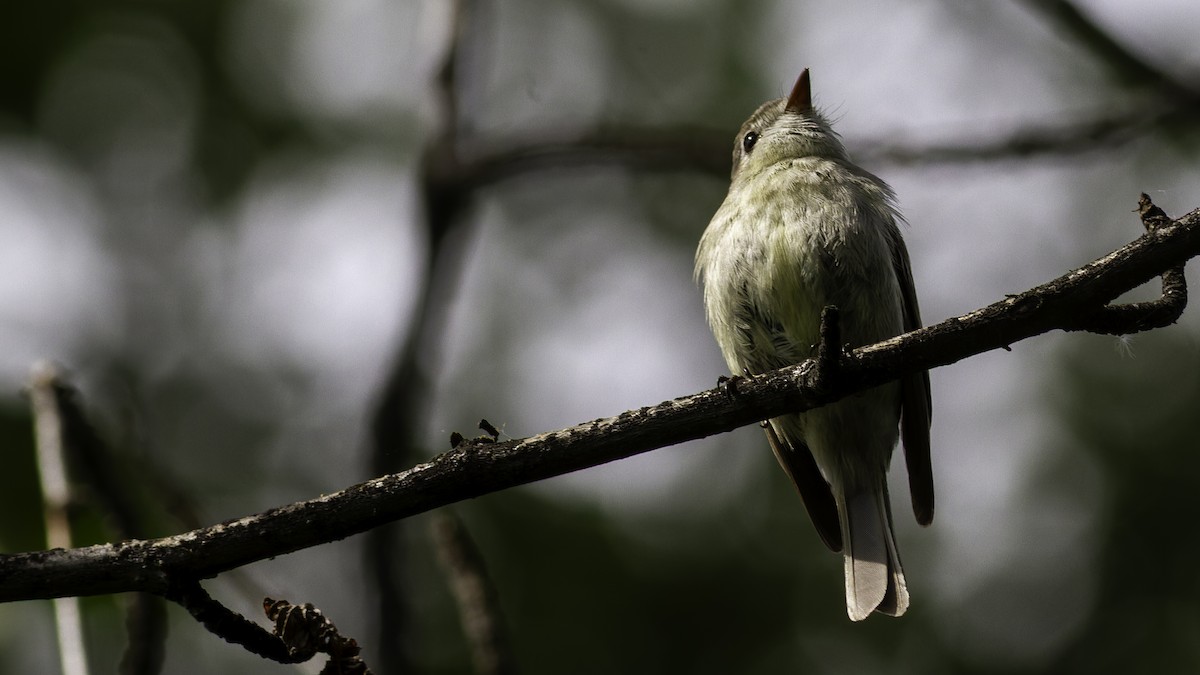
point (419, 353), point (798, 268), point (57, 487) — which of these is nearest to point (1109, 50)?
point (798, 268)

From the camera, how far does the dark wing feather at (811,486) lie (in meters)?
5.20

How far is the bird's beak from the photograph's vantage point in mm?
6004

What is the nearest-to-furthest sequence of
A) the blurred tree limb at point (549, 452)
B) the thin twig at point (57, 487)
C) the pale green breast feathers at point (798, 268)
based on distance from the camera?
the blurred tree limb at point (549, 452) < the thin twig at point (57, 487) < the pale green breast feathers at point (798, 268)

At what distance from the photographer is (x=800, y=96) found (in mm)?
6008

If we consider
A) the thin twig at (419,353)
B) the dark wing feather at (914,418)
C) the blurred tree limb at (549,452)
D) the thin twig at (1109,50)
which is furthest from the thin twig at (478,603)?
the thin twig at (1109,50)

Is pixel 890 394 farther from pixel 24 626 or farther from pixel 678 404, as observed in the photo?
pixel 24 626

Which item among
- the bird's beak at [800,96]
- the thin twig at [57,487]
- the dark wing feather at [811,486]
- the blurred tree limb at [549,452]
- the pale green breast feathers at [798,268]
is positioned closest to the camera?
the blurred tree limb at [549,452]

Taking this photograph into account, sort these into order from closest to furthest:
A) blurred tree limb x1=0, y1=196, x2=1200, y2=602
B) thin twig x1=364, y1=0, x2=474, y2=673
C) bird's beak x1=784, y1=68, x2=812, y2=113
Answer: blurred tree limb x1=0, y1=196, x2=1200, y2=602, thin twig x1=364, y1=0, x2=474, y2=673, bird's beak x1=784, y1=68, x2=812, y2=113

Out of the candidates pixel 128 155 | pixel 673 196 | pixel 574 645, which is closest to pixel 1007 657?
pixel 574 645

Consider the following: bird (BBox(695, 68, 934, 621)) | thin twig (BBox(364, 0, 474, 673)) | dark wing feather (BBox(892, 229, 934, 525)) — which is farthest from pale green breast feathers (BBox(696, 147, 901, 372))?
thin twig (BBox(364, 0, 474, 673))

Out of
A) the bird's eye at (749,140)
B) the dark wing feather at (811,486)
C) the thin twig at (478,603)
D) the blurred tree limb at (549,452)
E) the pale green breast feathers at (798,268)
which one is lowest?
the blurred tree limb at (549,452)

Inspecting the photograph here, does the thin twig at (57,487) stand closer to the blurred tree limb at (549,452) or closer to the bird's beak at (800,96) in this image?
the blurred tree limb at (549,452)

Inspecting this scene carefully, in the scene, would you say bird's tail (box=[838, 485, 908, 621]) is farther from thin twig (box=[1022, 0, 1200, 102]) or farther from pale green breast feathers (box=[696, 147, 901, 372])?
thin twig (box=[1022, 0, 1200, 102])

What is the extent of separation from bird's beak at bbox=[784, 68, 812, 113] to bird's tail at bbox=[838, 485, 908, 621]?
2.05 m
